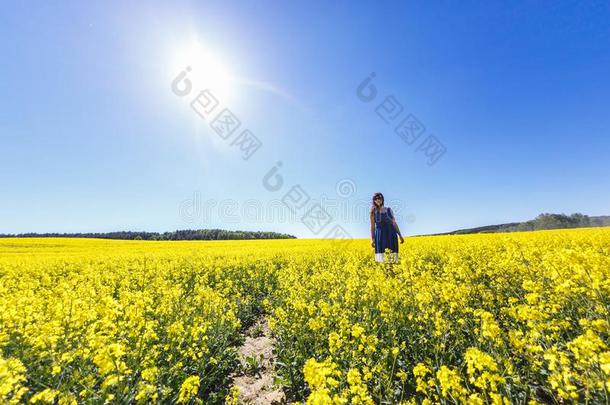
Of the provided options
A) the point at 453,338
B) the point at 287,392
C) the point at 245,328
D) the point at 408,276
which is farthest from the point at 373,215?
the point at 287,392

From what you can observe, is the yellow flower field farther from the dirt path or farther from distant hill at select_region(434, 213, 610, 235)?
distant hill at select_region(434, 213, 610, 235)

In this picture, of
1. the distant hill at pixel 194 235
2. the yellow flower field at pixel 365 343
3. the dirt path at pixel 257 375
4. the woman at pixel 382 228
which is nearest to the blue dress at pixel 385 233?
the woman at pixel 382 228

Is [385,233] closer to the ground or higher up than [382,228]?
closer to the ground

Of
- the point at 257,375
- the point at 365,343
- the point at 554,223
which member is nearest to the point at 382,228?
the point at 365,343

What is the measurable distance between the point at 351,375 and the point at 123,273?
10.0 m

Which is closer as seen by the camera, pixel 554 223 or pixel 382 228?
pixel 382 228

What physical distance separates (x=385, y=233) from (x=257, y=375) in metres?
4.75

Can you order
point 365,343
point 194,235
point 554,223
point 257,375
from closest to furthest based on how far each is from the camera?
point 365,343, point 257,375, point 554,223, point 194,235

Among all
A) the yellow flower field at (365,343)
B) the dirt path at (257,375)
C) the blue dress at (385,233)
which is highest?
the blue dress at (385,233)

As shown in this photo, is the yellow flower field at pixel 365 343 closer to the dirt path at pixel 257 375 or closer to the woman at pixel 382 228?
the dirt path at pixel 257 375

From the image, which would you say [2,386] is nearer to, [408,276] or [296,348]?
[296,348]

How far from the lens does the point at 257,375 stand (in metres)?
4.90

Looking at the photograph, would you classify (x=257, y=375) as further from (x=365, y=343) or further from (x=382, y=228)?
(x=382, y=228)

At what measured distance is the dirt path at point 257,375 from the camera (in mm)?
4242
